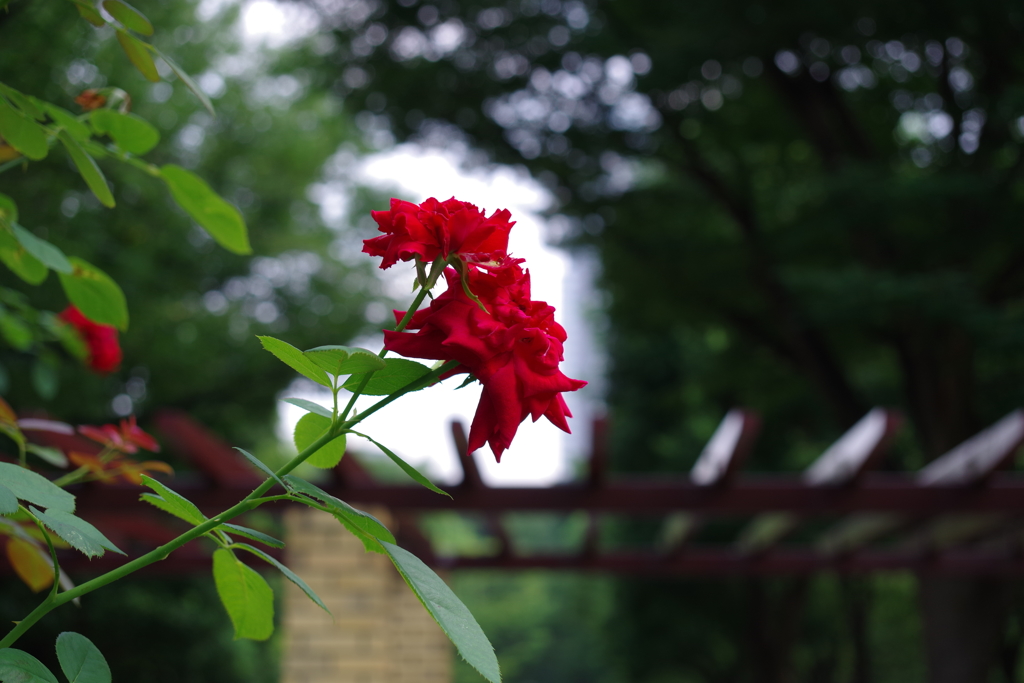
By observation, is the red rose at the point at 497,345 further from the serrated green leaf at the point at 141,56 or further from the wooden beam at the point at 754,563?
the wooden beam at the point at 754,563

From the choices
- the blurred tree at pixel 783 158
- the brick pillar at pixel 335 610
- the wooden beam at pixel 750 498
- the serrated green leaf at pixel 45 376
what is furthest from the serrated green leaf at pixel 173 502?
the blurred tree at pixel 783 158

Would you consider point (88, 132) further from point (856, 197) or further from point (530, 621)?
point (530, 621)

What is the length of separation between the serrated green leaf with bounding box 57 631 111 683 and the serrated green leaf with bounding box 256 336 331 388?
258 millimetres

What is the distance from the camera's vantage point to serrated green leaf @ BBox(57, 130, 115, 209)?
0.77 metres

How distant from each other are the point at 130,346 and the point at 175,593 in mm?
3384

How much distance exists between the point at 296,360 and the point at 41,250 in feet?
1.56

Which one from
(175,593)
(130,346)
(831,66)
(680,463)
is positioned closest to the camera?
(831,66)

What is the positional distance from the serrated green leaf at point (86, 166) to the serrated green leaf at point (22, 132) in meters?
0.02

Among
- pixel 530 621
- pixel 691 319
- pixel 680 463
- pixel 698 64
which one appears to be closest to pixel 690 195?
pixel 691 319

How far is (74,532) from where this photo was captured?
1.85 feet

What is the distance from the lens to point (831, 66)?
6.53 m

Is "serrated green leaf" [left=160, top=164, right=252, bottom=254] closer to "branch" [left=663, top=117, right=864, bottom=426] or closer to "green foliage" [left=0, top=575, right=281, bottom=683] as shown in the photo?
"branch" [left=663, top=117, right=864, bottom=426]

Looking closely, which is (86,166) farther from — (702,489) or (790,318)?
(790,318)

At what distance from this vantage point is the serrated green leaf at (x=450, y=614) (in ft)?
1.57
